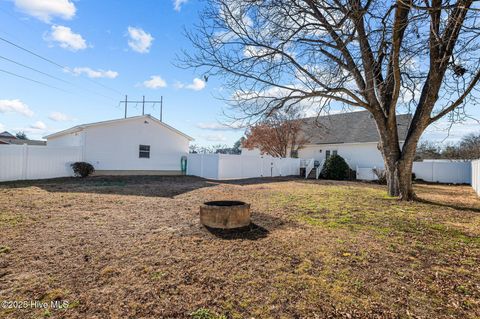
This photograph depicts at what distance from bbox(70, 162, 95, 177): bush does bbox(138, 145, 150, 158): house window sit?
3533 mm

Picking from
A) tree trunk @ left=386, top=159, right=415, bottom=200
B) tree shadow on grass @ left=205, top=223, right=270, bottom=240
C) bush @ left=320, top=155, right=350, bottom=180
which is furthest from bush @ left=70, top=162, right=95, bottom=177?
bush @ left=320, top=155, right=350, bottom=180

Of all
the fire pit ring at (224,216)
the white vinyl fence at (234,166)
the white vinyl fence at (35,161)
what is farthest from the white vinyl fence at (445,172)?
the white vinyl fence at (35,161)

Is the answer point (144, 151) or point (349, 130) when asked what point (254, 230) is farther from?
point (349, 130)

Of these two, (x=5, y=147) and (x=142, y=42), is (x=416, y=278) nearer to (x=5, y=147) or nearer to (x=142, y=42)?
(x=142, y=42)

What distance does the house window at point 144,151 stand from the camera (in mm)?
18469

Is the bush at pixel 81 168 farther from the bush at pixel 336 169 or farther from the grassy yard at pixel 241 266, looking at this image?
the bush at pixel 336 169

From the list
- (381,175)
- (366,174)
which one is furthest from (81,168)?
(366,174)

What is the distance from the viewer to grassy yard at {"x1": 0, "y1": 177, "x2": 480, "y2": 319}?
250 cm

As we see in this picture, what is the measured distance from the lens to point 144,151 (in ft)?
61.2

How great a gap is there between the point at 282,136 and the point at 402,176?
1656 centimetres

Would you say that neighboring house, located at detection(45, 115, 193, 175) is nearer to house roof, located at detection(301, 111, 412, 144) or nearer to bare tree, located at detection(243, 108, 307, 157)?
bare tree, located at detection(243, 108, 307, 157)

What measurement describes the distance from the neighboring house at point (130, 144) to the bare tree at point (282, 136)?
7877mm

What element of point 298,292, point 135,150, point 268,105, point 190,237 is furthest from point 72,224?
point 135,150

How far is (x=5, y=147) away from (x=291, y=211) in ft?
43.7
